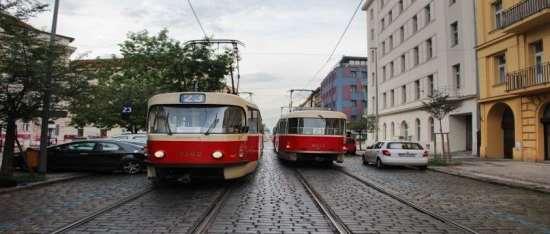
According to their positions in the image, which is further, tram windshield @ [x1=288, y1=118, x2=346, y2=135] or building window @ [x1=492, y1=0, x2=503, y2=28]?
building window @ [x1=492, y1=0, x2=503, y2=28]

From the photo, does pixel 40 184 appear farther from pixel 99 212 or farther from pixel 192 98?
pixel 99 212

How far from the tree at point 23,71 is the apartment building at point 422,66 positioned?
67.4ft

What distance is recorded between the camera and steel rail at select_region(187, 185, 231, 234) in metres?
7.04

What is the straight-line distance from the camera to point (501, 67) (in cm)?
2794

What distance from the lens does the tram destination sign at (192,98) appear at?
12.4 metres

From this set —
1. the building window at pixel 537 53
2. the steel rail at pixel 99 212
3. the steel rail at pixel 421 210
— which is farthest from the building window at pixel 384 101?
the steel rail at pixel 99 212

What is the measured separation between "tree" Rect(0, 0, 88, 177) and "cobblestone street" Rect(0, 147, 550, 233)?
7.26 ft

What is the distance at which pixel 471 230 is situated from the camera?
717 cm

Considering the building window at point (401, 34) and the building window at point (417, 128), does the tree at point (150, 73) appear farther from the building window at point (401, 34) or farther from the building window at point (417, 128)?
the building window at point (401, 34)

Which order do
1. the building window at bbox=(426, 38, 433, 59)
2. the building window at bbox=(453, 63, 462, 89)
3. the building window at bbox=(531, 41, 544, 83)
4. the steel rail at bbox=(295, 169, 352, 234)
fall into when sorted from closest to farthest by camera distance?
the steel rail at bbox=(295, 169, 352, 234)
the building window at bbox=(531, 41, 544, 83)
the building window at bbox=(453, 63, 462, 89)
the building window at bbox=(426, 38, 433, 59)

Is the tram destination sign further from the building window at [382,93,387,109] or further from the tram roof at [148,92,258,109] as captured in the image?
the building window at [382,93,387,109]

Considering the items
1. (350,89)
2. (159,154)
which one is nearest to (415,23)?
(159,154)

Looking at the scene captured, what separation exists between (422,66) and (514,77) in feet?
49.9

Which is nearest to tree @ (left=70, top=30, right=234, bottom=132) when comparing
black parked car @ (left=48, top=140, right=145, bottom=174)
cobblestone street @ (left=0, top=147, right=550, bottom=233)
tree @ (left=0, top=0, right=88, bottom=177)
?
black parked car @ (left=48, top=140, right=145, bottom=174)
